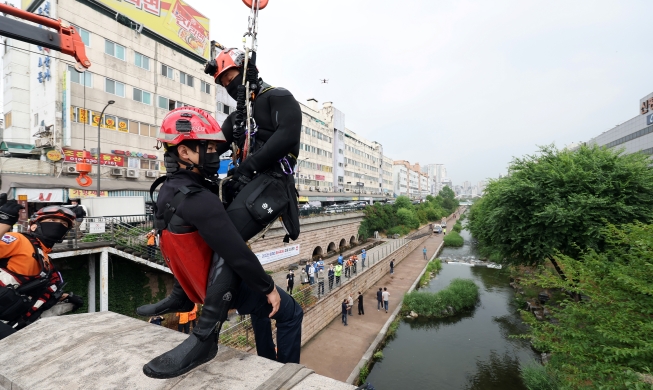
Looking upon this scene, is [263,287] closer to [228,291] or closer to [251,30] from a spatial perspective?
[228,291]

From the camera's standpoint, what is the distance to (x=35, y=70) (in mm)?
18500

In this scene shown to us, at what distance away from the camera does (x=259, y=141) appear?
2.40 m

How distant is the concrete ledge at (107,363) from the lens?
5.89ft

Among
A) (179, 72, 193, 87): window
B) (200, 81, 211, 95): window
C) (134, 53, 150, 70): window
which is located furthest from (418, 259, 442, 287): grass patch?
(134, 53, 150, 70): window

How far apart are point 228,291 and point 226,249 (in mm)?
312

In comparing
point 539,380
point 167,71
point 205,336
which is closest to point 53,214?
point 205,336

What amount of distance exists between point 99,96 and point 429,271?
28.8 meters

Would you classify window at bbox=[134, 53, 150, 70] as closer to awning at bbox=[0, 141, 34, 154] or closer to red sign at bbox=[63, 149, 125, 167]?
red sign at bbox=[63, 149, 125, 167]

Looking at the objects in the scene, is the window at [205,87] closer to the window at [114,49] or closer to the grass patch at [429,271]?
the window at [114,49]

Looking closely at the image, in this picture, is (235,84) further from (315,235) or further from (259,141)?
(315,235)

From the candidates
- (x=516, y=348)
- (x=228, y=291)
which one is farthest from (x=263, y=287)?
(x=516, y=348)

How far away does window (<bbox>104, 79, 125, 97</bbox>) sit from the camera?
1892 cm

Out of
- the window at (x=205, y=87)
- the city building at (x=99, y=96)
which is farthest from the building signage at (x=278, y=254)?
the window at (x=205, y=87)

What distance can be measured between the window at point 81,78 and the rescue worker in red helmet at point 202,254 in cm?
2113
